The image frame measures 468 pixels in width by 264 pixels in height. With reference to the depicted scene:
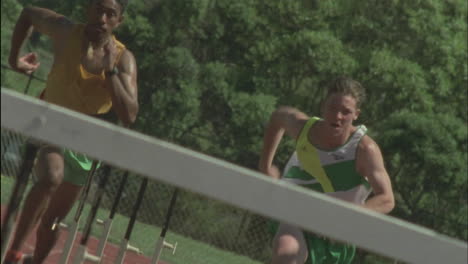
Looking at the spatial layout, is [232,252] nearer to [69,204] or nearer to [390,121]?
[390,121]

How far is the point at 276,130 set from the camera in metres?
4.90

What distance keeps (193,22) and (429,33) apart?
563cm

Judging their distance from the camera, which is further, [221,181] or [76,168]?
[76,168]

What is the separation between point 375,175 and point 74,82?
4.31ft

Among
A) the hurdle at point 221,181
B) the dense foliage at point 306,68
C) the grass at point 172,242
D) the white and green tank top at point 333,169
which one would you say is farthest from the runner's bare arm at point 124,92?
the dense foliage at point 306,68

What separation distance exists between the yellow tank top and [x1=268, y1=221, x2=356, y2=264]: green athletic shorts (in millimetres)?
928

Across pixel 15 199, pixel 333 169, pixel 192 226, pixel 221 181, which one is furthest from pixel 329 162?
pixel 192 226

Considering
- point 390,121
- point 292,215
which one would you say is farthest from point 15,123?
point 390,121

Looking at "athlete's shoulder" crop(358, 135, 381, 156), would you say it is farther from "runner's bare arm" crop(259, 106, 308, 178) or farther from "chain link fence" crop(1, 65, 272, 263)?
"chain link fence" crop(1, 65, 272, 263)

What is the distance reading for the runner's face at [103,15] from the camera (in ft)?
15.0

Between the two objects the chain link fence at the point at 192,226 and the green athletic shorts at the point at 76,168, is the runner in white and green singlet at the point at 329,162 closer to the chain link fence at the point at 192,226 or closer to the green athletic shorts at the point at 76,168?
the green athletic shorts at the point at 76,168

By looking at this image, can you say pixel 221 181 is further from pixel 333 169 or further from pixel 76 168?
pixel 76 168

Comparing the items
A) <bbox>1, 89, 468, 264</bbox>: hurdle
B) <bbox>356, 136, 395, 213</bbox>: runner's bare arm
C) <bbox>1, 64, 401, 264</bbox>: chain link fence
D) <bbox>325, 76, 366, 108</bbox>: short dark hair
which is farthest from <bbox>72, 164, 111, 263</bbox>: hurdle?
<bbox>1, 64, 401, 264</bbox>: chain link fence

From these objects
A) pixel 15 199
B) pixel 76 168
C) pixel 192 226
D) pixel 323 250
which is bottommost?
pixel 192 226
